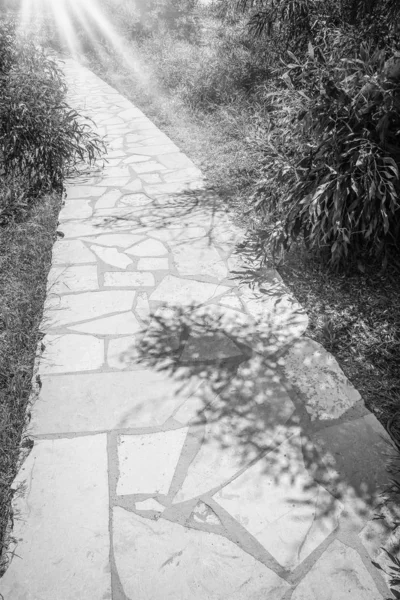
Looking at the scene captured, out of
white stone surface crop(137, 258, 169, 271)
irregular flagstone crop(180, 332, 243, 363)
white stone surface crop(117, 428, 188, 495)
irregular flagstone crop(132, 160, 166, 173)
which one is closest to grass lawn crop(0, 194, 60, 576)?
white stone surface crop(117, 428, 188, 495)

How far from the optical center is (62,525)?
7.91 feet

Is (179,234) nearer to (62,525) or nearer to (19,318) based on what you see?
Result: (19,318)

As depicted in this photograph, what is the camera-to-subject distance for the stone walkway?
7.25 feet

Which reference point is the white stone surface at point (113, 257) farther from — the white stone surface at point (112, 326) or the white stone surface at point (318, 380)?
the white stone surface at point (318, 380)

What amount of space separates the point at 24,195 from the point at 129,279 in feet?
9.25

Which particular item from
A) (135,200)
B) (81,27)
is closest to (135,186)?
(135,200)

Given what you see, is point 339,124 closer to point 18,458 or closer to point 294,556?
point 294,556

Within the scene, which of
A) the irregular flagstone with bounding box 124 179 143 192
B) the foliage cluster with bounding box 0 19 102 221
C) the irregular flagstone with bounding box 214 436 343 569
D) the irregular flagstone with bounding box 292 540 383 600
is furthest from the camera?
the irregular flagstone with bounding box 124 179 143 192

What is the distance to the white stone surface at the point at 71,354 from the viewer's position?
11.4 ft

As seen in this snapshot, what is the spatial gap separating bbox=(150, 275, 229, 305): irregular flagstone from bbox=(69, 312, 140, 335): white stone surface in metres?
0.39

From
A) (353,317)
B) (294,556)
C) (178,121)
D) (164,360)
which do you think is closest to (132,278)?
(164,360)

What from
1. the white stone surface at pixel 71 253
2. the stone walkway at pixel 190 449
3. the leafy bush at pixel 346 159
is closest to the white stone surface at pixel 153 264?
the stone walkway at pixel 190 449

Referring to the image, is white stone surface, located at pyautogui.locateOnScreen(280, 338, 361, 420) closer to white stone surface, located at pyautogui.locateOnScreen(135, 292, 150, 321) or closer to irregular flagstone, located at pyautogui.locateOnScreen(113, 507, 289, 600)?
irregular flagstone, located at pyautogui.locateOnScreen(113, 507, 289, 600)

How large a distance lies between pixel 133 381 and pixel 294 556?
1.61m
